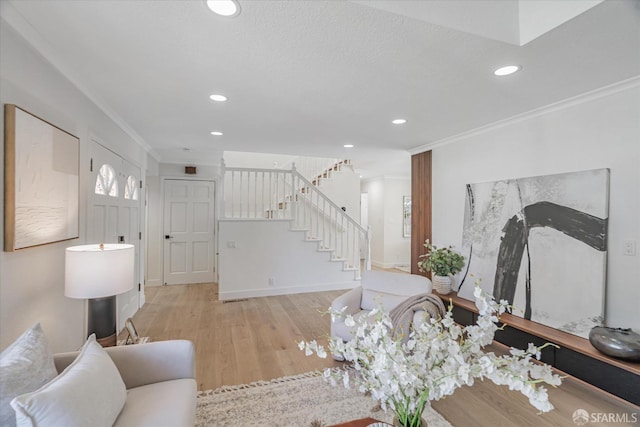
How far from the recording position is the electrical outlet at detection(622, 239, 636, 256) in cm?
224

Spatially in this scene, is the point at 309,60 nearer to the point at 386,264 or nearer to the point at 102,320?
the point at 102,320

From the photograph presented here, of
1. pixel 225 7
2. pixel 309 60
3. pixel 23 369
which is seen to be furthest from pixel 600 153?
pixel 23 369

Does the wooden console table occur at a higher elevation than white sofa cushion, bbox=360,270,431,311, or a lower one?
lower

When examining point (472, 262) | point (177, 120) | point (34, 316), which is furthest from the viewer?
point (472, 262)

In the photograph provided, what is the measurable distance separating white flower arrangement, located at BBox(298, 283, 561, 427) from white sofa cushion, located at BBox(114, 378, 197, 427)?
844 millimetres

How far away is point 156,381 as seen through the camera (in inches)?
66.3

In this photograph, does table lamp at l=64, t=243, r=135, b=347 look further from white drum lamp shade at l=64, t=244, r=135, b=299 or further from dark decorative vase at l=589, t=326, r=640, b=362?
dark decorative vase at l=589, t=326, r=640, b=362

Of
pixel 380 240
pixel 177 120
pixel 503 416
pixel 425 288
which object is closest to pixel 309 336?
pixel 425 288

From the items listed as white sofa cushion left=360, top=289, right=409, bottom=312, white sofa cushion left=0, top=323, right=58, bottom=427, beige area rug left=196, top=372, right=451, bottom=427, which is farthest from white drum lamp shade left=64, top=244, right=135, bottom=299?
white sofa cushion left=360, top=289, right=409, bottom=312

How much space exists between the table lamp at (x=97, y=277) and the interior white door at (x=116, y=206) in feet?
2.61

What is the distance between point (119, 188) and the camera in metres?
3.29

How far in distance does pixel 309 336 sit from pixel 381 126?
2.53 m

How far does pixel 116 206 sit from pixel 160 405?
2499mm

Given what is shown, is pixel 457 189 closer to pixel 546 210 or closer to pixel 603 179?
pixel 546 210
